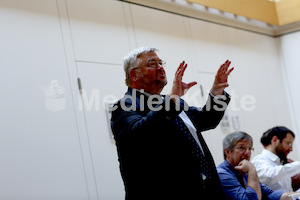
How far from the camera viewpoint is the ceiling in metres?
6.18

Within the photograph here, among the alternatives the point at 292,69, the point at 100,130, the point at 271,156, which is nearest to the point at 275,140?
the point at 271,156

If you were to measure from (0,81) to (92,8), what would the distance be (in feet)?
4.48

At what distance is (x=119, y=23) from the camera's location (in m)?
4.71

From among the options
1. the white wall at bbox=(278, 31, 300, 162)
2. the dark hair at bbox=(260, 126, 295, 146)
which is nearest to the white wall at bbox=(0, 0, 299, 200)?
the dark hair at bbox=(260, 126, 295, 146)

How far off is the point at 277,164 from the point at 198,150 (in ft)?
6.93

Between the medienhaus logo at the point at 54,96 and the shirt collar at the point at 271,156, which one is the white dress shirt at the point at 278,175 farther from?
the medienhaus logo at the point at 54,96

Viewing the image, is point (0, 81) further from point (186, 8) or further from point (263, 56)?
point (263, 56)

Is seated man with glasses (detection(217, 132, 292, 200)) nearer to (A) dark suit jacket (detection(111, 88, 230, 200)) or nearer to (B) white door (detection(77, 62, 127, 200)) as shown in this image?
(A) dark suit jacket (detection(111, 88, 230, 200))

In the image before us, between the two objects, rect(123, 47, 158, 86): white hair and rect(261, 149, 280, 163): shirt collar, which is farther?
rect(261, 149, 280, 163): shirt collar

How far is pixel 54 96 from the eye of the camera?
3770mm

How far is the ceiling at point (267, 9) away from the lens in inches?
243

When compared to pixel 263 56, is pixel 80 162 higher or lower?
lower

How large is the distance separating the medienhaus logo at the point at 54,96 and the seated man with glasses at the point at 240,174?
137cm

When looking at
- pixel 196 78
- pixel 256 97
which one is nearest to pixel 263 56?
pixel 256 97
